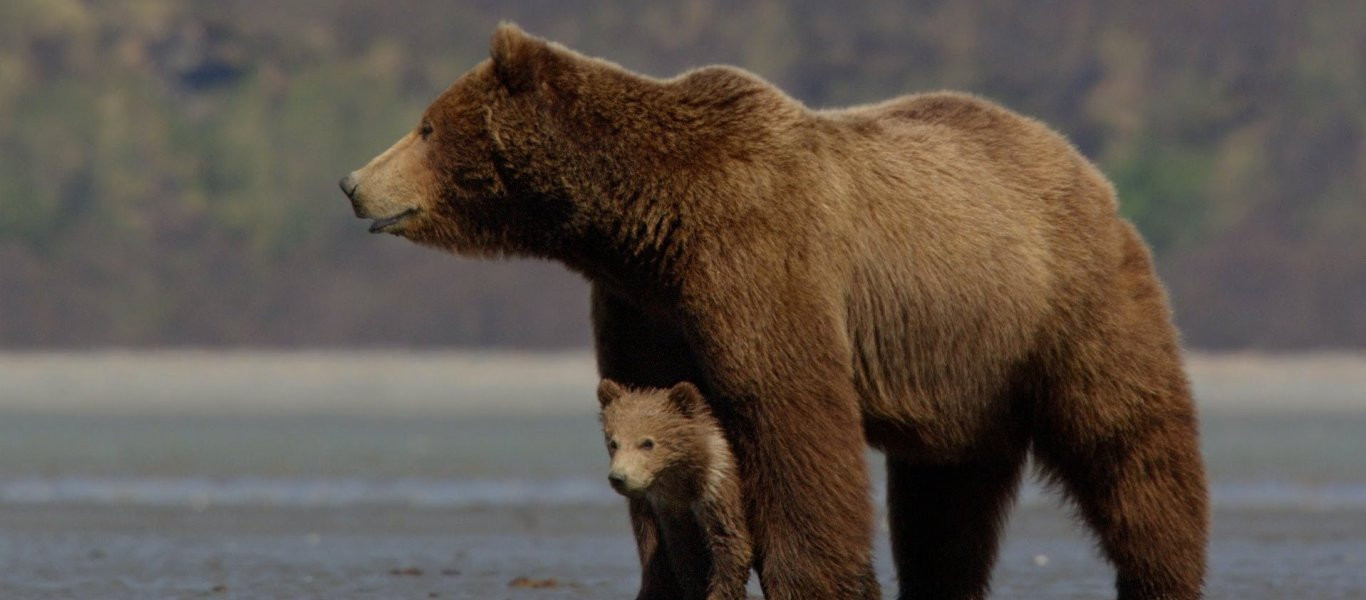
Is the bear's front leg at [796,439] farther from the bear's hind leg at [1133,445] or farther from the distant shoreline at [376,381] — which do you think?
the distant shoreline at [376,381]

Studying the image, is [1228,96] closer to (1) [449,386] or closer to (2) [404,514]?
(1) [449,386]

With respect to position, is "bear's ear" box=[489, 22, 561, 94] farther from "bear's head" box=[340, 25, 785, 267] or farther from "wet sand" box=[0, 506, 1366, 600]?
"wet sand" box=[0, 506, 1366, 600]

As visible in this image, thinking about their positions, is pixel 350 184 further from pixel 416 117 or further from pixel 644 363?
pixel 416 117

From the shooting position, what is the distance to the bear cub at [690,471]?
233 inches

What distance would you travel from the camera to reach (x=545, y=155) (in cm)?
593

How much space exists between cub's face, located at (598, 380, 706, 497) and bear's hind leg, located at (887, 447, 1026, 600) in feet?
3.17

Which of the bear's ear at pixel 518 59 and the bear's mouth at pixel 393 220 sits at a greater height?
the bear's ear at pixel 518 59

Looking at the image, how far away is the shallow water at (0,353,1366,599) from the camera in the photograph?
344 inches

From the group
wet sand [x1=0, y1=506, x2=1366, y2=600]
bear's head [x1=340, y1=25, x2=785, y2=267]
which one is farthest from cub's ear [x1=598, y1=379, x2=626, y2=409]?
wet sand [x1=0, y1=506, x2=1366, y2=600]

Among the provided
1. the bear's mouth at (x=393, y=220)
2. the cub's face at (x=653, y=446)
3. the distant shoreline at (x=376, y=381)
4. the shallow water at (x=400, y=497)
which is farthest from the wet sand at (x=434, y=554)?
the distant shoreline at (x=376, y=381)

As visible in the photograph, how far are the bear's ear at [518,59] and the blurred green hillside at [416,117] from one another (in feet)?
96.2

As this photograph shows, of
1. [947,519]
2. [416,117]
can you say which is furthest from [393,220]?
[416,117]

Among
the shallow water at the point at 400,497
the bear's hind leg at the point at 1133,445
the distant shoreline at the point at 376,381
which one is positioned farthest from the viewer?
the distant shoreline at the point at 376,381

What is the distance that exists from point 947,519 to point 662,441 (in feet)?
4.20
